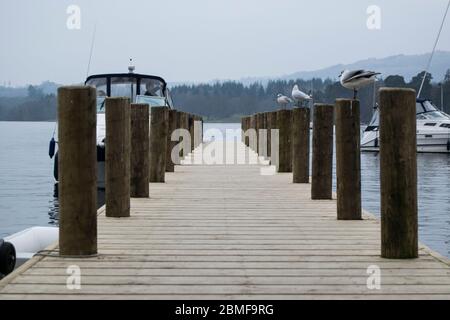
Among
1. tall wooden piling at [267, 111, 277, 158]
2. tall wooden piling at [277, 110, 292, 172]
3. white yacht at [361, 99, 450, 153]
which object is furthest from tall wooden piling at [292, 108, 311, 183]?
white yacht at [361, 99, 450, 153]

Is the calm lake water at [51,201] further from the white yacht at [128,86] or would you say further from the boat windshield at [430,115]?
the boat windshield at [430,115]

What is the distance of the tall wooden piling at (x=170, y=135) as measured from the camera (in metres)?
16.1

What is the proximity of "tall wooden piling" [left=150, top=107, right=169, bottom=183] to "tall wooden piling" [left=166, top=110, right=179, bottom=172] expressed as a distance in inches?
103

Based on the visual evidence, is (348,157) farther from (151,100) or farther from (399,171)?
(151,100)

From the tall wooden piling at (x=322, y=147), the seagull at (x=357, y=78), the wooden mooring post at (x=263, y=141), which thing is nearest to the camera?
the seagull at (x=357, y=78)

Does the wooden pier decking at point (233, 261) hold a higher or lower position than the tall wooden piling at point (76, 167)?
lower

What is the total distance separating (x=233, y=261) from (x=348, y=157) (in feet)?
8.69

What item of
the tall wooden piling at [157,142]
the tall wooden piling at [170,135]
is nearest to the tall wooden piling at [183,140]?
the tall wooden piling at [170,135]

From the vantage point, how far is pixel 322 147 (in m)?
10.1

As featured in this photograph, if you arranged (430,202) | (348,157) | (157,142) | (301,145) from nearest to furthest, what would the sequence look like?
(348,157)
(157,142)
(301,145)
(430,202)

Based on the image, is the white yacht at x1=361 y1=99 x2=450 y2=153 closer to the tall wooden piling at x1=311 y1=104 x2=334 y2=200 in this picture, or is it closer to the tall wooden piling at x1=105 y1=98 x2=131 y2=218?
the tall wooden piling at x1=311 y1=104 x2=334 y2=200

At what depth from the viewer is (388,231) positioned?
20.3 ft

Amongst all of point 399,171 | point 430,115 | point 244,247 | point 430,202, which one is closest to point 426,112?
point 430,115

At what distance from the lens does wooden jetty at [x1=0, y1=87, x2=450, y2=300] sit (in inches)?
201
